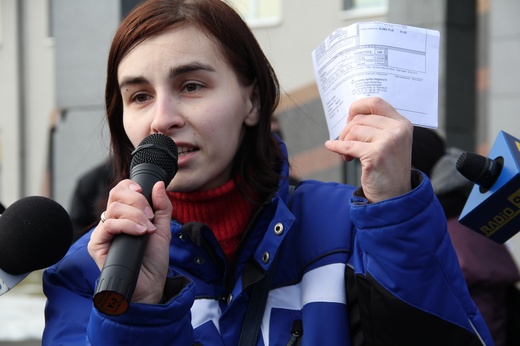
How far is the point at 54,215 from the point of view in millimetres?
2016

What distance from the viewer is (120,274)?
1559 millimetres

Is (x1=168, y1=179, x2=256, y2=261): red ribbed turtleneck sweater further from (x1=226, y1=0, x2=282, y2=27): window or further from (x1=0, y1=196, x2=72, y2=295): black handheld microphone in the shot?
(x1=226, y1=0, x2=282, y2=27): window

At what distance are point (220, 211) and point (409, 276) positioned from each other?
1.75ft

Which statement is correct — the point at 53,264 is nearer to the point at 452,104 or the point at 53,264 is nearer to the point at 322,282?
the point at 322,282

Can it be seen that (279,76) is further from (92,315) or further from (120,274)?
(120,274)

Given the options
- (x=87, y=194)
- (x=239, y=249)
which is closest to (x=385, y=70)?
(x=239, y=249)

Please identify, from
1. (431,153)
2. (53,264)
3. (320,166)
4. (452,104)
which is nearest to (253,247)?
(53,264)

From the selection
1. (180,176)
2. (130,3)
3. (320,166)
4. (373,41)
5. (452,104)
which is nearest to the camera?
(373,41)

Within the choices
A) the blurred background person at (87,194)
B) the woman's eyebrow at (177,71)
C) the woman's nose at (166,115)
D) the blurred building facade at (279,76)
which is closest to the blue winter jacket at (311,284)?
the woman's nose at (166,115)

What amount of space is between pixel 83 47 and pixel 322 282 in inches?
230

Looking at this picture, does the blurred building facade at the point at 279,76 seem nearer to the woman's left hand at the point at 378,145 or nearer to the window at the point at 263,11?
the window at the point at 263,11

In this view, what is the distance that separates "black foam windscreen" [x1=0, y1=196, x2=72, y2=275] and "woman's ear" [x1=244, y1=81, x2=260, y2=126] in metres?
0.54

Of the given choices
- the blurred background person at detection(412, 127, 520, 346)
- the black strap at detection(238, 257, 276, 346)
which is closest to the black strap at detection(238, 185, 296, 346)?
the black strap at detection(238, 257, 276, 346)

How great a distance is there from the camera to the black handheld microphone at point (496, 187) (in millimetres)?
1925
